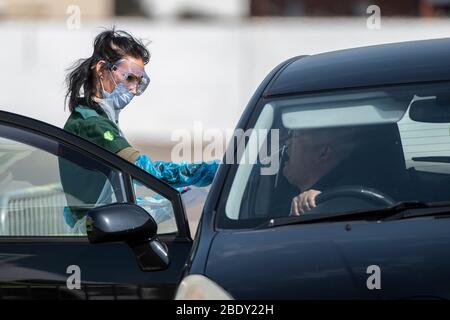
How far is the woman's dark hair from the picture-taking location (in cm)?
510

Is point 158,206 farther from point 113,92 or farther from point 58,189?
point 113,92

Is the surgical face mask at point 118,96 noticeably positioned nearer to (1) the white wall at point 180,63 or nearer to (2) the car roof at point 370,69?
(2) the car roof at point 370,69

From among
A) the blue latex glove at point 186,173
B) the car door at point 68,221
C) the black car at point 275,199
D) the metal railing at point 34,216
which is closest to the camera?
the black car at point 275,199

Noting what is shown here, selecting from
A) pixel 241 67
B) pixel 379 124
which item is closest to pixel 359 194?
pixel 379 124

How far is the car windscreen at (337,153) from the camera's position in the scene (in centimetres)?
375

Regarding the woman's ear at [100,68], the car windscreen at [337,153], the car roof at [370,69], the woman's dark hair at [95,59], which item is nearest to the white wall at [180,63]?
the woman's dark hair at [95,59]

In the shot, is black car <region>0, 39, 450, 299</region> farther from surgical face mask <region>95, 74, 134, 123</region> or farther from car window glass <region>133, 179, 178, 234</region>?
surgical face mask <region>95, 74, 134, 123</region>

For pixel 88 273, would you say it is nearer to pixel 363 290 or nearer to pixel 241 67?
pixel 363 290

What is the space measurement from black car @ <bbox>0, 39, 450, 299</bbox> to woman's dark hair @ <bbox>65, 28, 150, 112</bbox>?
27.1 inches

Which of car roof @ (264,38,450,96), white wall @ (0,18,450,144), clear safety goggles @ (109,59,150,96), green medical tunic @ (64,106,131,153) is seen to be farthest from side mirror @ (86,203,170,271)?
white wall @ (0,18,450,144)

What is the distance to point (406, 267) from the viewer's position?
317 cm

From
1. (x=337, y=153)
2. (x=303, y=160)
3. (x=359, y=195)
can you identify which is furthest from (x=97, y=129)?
(x=359, y=195)

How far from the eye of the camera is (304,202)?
3.78 m

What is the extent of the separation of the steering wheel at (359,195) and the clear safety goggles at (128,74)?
1647mm
